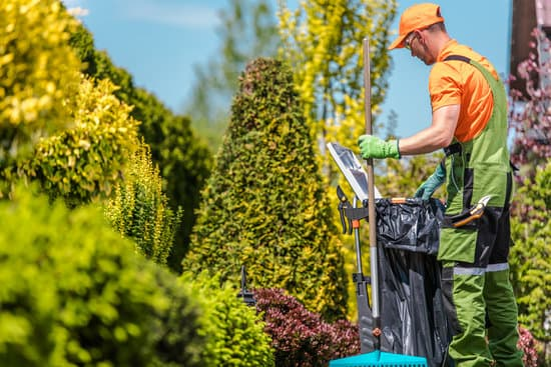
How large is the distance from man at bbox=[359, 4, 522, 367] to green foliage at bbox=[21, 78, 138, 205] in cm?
126

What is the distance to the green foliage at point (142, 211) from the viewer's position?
4248 millimetres

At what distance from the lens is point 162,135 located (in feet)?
29.9

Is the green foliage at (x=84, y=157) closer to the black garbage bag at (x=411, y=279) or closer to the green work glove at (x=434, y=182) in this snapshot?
the black garbage bag at (x=411, y=279)

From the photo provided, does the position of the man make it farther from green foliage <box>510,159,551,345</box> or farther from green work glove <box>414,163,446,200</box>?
green foliage <box>510,159,551,345</box>

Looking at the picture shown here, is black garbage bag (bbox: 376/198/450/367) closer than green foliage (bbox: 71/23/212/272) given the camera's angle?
Yes

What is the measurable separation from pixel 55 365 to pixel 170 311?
0.48m

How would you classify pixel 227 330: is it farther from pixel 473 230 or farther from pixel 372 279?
pixel 473 230

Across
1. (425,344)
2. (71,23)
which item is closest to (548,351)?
(425,344)

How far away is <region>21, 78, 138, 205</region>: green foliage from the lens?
3.82 metres

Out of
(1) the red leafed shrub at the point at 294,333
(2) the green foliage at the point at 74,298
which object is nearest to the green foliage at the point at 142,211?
(1) the red leafed shrub at the point at 294,333

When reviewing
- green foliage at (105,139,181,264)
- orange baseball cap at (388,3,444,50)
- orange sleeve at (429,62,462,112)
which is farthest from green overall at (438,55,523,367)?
green foliage at (105,139,181,264)

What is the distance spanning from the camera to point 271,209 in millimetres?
5691

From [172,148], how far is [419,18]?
18.2 feet

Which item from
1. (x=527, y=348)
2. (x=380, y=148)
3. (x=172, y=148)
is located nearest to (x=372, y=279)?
(x=380, y=148)
